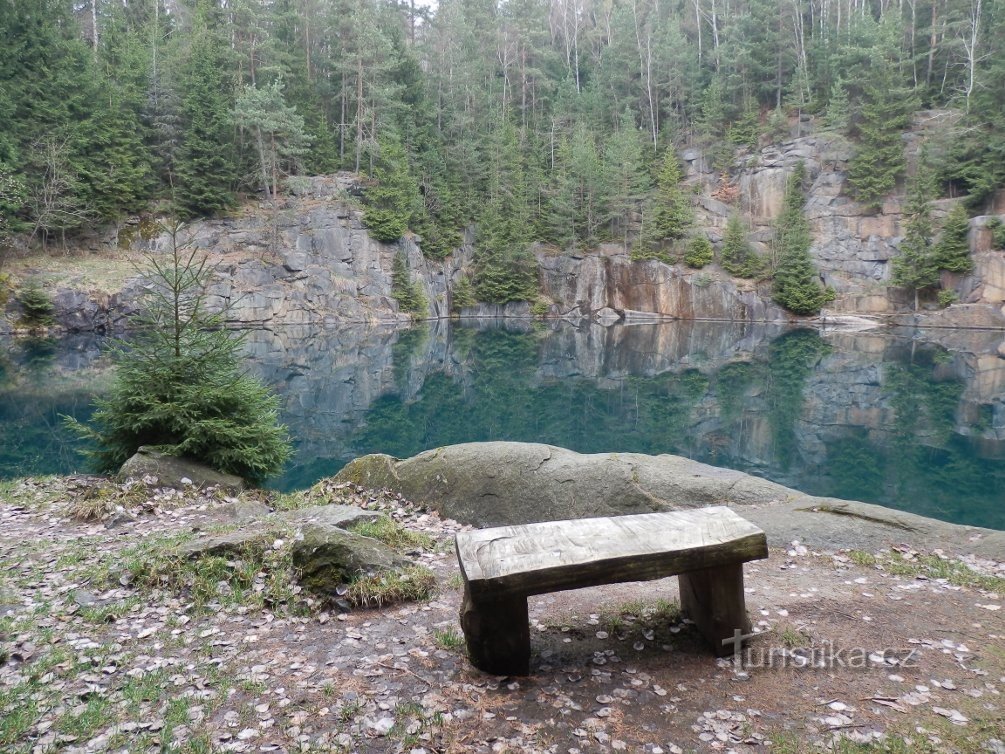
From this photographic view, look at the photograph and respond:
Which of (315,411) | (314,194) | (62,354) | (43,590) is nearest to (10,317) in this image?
(62,354)

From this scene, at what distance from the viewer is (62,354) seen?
24672 millimetres

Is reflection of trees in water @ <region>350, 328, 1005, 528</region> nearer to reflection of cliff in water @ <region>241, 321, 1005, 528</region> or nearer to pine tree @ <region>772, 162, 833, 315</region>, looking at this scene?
reflection of cliff in water @ <region>241, 321, 1005, 528</region>

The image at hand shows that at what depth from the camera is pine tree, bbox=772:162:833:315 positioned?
4038cm

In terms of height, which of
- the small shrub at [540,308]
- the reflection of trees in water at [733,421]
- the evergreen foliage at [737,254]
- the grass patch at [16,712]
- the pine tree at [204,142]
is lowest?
the reflection of trees in water at [733,421]

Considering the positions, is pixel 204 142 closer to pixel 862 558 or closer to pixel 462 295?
pixel 462 295

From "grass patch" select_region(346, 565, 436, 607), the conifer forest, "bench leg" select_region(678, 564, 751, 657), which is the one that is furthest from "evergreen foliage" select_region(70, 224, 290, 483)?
the conifer forest

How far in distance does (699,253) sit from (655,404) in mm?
28587

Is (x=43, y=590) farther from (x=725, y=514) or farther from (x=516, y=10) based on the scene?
(x=516, y=10)

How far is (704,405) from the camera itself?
61.1 feet

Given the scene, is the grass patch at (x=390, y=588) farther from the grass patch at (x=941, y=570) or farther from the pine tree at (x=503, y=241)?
the pine tree at (x=503, y=241)

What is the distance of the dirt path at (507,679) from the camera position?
294cm

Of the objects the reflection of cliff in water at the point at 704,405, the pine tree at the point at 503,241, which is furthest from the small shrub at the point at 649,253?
the reflection of cliff in water at the point at 704,405

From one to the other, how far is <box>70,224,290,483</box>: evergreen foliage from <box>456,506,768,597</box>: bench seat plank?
18.3 ft

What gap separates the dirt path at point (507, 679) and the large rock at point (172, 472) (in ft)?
8.31
